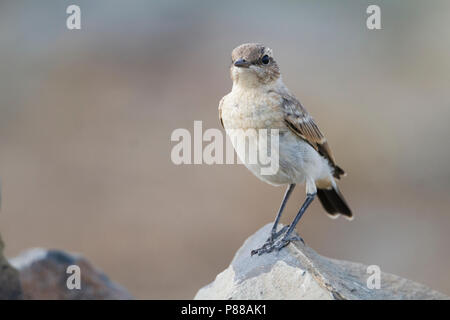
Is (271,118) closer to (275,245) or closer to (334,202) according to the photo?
(275,245)

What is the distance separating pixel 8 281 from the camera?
6242mm

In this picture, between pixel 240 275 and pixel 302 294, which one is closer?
pixel 302 294

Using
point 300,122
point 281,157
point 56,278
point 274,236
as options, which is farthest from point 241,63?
point 56,278

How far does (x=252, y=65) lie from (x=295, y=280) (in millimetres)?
2004

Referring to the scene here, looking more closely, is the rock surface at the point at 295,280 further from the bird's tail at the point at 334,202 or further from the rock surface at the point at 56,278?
the rock surface at the point at 56,278

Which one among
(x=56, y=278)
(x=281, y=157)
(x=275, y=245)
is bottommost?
(x=56, y=278)

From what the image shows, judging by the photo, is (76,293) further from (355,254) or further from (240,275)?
(355,254)

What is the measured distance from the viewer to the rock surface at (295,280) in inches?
184

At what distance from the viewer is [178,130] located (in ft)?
47.0

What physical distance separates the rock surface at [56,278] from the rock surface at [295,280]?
1887 millimetres

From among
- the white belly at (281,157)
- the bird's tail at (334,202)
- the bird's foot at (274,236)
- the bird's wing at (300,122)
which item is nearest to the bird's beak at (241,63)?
the bird's wing at (300,122)

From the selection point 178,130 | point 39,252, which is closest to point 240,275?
point 39,252

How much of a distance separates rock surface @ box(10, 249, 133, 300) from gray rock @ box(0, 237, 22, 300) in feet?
0.47

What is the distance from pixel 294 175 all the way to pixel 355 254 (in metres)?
6.80
